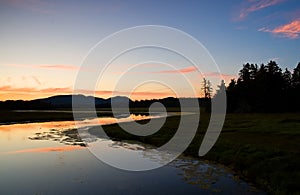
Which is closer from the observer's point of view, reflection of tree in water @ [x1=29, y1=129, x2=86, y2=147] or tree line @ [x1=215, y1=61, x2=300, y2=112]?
reflection of tree in water @ [x1=29, y1=129, x2=86, y2=147]

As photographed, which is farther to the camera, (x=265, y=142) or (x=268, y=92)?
(x=268, y=92)

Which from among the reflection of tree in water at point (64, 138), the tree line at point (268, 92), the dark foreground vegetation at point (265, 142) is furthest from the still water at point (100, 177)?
the tree line at point (268, 92)

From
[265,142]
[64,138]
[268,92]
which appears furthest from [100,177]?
[268,92]

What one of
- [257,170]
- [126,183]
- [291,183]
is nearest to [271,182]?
[291,183]

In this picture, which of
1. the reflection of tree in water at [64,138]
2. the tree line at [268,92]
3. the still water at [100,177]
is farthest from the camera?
the tree line at [268,92]

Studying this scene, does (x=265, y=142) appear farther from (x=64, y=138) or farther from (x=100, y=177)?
(x=64, y=138)

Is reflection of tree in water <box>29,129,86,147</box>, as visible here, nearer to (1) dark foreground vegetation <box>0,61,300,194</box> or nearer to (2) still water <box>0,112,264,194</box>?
(1) dark foreground vegetation <box>0,61,300,194</box>

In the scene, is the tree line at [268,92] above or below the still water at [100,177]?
above

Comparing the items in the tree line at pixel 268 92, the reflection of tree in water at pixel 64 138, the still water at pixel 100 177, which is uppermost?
the tree line at pixel 268 92

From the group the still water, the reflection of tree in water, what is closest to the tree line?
the reflection of tree in water

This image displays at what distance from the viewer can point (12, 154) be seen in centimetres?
3191

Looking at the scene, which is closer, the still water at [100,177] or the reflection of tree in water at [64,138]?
the still water at [100,177]

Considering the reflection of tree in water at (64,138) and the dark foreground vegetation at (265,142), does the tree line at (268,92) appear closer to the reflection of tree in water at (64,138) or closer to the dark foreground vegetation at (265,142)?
the dark foreground vegetation at (265,142)

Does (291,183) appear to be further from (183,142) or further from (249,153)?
(183,142)
